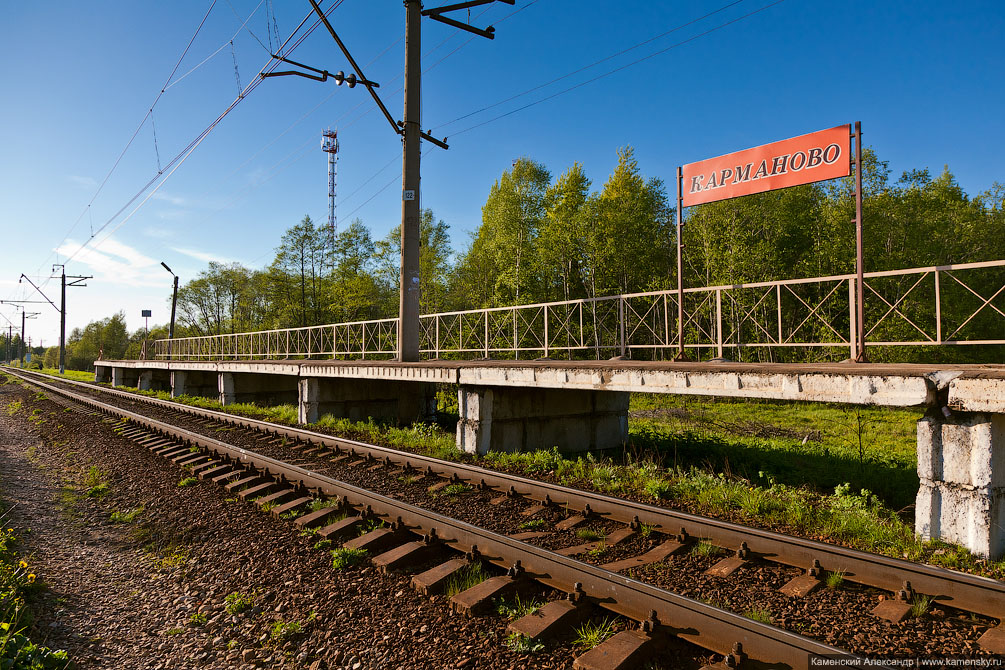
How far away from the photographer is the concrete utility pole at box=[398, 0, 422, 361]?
473 inches

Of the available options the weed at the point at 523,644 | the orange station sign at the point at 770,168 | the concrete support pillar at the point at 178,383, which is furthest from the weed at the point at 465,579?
the concrete support pillar at the point at 178,383

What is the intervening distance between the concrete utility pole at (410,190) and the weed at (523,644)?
29.4ft

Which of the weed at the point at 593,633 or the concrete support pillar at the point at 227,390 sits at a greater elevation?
the concrete support pillar at the point at 227,390

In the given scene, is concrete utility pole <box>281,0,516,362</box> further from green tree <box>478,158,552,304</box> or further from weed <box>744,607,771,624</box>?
green tree <box>478,158,552,304</box>

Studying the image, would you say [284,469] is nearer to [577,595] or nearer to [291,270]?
[577,595]

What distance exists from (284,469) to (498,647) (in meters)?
5.41

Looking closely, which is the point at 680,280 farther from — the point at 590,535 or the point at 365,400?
the point at 365,400

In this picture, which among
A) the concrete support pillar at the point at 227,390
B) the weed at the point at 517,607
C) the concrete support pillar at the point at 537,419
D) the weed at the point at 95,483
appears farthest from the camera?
the concrete support pillar at the point at 227,390

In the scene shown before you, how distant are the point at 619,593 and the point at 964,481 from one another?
3.00 meters

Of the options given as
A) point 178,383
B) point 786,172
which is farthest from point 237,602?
point 178,383

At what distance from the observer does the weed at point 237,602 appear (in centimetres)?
428

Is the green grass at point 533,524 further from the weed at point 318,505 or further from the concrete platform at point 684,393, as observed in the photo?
the weed at point 318,505

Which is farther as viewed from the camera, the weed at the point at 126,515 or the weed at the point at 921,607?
the weed at the point at 126,515

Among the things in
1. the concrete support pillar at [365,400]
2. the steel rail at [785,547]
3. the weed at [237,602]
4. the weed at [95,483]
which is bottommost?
the weed at [95,483]
